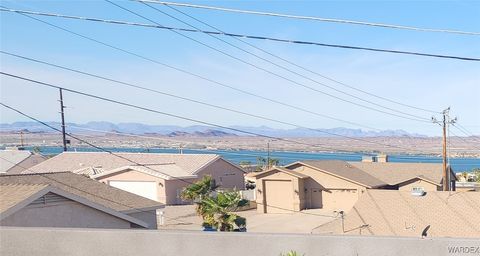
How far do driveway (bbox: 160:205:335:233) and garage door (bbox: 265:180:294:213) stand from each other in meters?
0.95

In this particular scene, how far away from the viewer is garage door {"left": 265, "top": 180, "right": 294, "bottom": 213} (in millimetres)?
38906

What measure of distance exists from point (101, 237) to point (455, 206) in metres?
19.5

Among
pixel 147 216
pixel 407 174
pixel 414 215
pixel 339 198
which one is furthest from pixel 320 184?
pixel 147 216

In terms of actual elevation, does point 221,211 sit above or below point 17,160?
below

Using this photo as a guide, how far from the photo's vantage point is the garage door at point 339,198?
38.4m

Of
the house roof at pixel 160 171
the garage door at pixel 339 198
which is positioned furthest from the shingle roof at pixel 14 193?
the garage door at pixel 339 198

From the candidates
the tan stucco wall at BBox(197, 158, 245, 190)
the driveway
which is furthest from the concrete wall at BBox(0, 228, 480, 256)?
the tan stucco wall at BBox(197, 158, 245, 190)

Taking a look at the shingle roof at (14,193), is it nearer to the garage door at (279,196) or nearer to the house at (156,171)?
the house at (156,171)

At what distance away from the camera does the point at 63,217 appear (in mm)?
11906

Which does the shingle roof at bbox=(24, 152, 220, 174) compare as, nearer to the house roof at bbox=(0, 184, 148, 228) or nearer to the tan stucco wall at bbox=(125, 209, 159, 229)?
the tan stucco wall at bbox=(125, 209, 159, 229)

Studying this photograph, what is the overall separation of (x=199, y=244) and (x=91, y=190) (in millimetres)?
12656

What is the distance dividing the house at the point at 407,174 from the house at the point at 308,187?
5.01 feet

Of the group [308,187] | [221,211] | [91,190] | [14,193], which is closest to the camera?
[14,193]

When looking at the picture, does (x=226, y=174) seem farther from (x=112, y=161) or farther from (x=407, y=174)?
(x=407, y=174)
